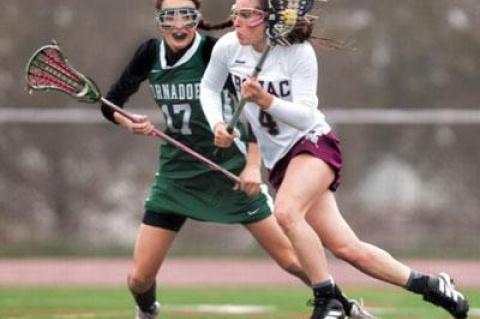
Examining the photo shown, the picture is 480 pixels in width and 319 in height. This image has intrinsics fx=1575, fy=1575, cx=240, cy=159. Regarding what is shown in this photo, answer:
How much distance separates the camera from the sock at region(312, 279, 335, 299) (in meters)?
8.25

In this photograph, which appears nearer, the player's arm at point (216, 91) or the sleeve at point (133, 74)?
the player's arm at point (216, 91)

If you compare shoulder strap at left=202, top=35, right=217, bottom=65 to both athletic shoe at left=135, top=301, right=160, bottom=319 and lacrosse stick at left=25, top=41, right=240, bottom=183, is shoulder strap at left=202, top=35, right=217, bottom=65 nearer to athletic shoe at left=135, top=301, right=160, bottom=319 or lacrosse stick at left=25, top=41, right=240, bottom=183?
lacrosse stick at left=25, top=41, right=240, bottom=183

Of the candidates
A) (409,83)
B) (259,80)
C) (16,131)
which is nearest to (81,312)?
(259,80)

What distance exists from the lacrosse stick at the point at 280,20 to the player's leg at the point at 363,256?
745 millimetres

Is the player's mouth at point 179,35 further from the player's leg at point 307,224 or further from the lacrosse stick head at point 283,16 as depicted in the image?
the player's leg at point 307,224

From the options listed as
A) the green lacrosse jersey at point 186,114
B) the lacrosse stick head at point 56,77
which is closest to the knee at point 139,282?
the green lacrosse jersey at point 186,114

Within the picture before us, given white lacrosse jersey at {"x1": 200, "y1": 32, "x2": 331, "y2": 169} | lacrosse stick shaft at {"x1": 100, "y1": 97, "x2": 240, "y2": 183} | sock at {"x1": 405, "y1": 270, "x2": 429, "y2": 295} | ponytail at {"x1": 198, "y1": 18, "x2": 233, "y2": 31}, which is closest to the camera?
white lacrosse jersey at {"x1": 200, "y1": 32, "x2": 331, "y2": 169}

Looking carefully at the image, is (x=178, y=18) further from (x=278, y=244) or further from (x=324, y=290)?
(x=324, y=290)

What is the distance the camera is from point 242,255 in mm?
18984

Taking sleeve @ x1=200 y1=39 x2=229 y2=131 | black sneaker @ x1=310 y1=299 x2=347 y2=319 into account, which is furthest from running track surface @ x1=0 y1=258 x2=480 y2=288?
black sneaker @ x1=310 y1=299 x2=347 y2=319

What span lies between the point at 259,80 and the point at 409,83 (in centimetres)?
1306

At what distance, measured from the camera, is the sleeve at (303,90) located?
8.07 m

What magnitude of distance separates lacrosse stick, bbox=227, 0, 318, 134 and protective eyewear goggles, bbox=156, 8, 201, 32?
2.85 ft

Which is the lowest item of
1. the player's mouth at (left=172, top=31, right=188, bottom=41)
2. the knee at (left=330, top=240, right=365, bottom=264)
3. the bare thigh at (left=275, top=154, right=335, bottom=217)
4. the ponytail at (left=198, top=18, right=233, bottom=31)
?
the knee at (left=330, top=240, right=365, bottom=264)
